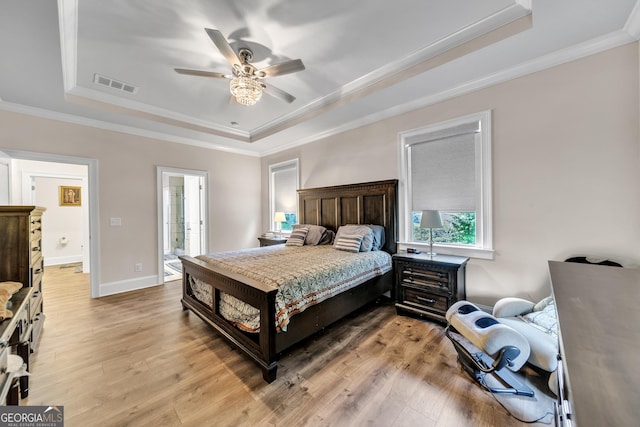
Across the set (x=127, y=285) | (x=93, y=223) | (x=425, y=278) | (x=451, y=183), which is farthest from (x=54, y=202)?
(x=451, y=183)

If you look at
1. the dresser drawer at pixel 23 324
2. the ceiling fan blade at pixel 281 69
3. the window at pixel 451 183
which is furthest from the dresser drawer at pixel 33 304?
the window at pixel 451 183

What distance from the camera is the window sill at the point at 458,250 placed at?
2762 mm

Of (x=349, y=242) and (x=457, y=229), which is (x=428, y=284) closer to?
(x=457, y=229)

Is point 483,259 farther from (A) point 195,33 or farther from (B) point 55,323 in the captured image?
(B) point 55,323

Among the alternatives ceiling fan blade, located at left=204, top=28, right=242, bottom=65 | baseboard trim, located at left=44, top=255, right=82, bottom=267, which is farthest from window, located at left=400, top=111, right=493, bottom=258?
baseboard trim, located at left=44, top=255, right=82, bottom=267

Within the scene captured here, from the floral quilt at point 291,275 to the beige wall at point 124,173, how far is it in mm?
1857

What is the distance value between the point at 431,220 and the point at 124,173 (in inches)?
183

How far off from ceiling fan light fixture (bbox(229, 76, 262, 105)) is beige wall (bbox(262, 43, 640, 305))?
7.32ft

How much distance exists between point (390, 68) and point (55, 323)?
4.72 metres

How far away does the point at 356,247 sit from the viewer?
126 inches

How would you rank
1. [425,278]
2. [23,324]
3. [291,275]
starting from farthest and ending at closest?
1. [425,278]
2. [291,275]
3. [23,324]

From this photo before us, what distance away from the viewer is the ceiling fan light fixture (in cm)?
235

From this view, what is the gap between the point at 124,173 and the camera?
400 centimetres

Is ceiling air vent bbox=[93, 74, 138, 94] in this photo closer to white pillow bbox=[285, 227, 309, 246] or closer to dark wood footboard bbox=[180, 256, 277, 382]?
dark wood footboard bbox=[180, 256, 277, 382]
